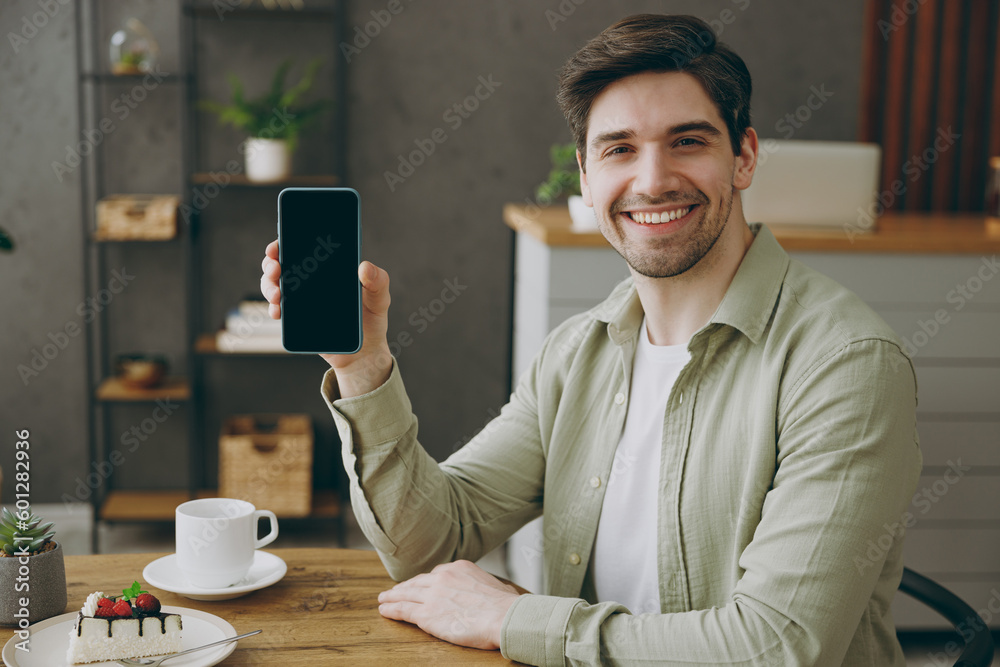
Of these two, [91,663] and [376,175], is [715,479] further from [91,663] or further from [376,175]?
[376,175]

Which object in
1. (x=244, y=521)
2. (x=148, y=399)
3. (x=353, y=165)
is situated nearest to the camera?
(x=244, y=521)

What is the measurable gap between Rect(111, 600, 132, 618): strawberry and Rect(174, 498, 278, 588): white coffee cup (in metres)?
0.17

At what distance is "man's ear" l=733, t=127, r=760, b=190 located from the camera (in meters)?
1.41

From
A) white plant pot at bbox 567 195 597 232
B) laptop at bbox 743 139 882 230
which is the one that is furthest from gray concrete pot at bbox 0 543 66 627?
laptop at bbox 743 139 882 230

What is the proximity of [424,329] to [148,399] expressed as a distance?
1016 millimetres

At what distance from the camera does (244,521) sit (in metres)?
1.18

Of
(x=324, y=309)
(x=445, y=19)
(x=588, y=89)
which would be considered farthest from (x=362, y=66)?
(x=324, y=309)

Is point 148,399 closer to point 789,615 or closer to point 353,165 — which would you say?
Result: point 353,165

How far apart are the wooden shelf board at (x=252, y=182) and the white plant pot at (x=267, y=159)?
0.03 meters

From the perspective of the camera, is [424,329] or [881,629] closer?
[881,629]

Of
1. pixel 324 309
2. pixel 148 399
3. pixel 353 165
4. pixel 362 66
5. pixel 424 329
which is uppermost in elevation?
pixel 362 66

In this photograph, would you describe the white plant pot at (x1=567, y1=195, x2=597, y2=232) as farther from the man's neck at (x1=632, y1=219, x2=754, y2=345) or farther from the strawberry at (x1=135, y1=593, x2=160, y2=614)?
the strawberry at (x1=135, y1=593, x2=160, y2=614)

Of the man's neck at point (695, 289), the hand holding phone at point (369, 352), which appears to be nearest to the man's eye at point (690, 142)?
the man's neck at point (695, 289)

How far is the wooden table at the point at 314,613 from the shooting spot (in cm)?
104
